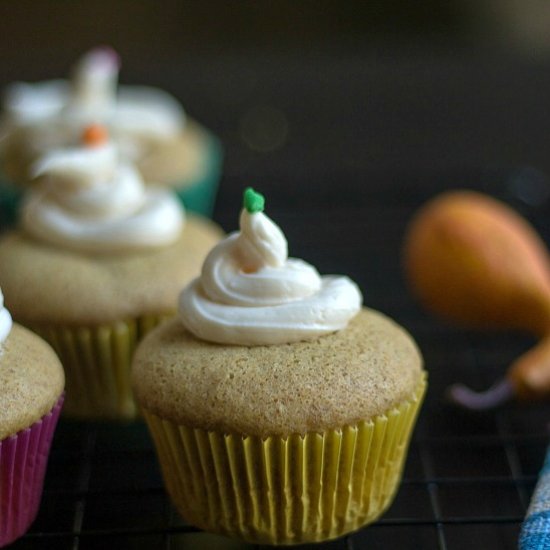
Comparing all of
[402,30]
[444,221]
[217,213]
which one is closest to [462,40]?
[402,30]

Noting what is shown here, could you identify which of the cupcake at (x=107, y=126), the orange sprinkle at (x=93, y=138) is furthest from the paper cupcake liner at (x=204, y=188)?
the orange sprinkle at (x=93, y=138)

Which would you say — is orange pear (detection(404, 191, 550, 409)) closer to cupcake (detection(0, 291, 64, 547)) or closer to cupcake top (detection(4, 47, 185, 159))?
cupcake top (detection(4, 47, 185, 159))

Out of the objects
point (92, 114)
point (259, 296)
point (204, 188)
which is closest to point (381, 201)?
point (204, 188)

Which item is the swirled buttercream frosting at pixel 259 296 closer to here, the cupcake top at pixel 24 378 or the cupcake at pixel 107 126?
the cupcake top at pixel 24 378

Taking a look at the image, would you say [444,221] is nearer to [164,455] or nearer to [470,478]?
[470,478]

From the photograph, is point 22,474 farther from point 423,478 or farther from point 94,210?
point 423,478
